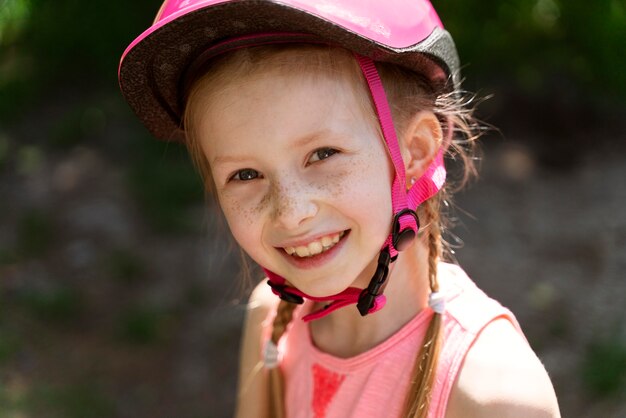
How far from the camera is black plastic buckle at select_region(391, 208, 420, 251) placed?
1861 mm

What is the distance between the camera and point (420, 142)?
6.46 feet

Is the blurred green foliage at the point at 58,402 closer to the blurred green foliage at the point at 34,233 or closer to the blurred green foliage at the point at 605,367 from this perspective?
the blurred green foliage at the point at 34,233

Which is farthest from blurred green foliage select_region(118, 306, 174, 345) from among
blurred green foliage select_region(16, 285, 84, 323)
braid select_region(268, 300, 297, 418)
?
braid select_region(268, 300, 297, 418)

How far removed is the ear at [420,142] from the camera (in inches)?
76.0

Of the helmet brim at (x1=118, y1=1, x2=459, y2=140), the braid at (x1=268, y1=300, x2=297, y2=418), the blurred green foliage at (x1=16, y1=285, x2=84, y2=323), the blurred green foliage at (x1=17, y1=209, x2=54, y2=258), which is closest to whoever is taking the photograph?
the helmet brim at (x1=118, y1=1, x2=459, y2=140)

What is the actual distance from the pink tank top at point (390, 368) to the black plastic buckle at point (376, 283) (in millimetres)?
158

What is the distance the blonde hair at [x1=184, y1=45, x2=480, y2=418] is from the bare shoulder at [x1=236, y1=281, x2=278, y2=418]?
43cm

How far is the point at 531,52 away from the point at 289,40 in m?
2.88

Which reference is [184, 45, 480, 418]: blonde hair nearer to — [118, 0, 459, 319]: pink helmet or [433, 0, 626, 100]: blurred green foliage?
[118, 0, 459, 319]: pink helmet

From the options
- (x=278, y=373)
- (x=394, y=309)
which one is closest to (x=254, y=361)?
(x=278, y=373)

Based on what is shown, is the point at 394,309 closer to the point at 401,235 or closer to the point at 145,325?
the point at 401,235

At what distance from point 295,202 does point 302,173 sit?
0.21 feet

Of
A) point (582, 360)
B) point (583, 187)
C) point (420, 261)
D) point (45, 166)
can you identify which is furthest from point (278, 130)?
point (45, 166)

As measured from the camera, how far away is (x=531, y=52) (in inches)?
171
